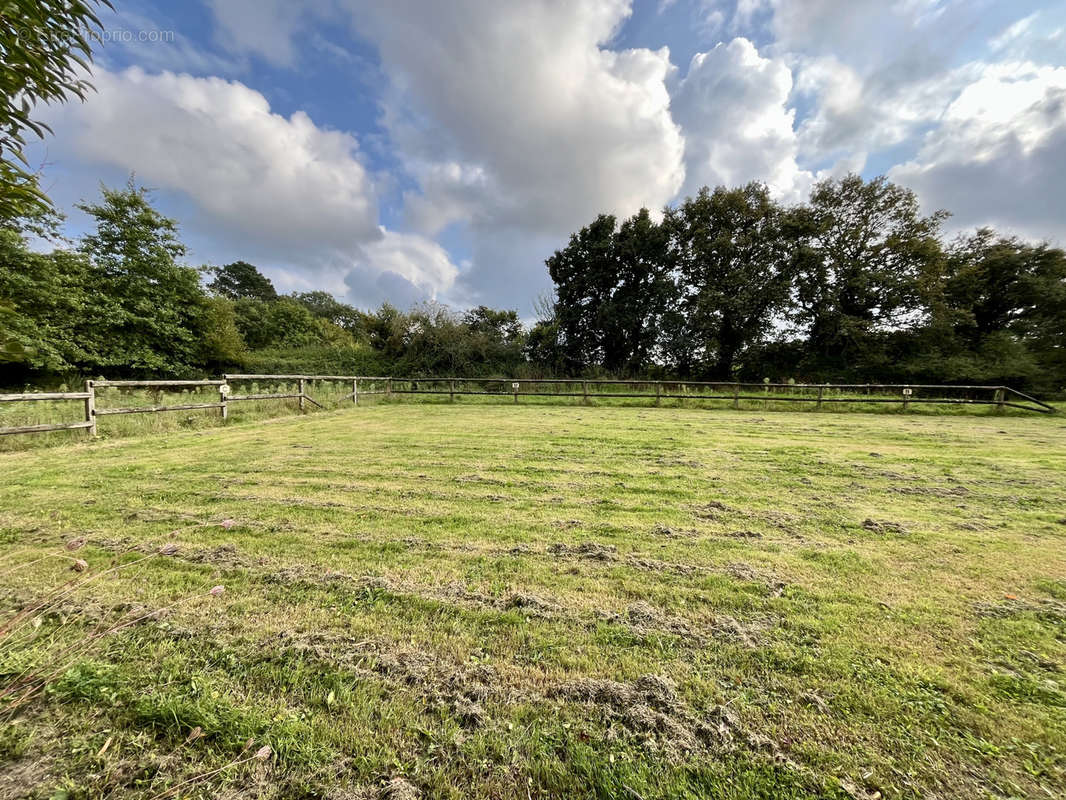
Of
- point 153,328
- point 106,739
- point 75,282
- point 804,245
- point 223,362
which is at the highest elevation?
point 804,245

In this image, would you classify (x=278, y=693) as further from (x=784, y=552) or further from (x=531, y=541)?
(x=784, y=552)

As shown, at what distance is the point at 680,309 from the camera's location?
2047cm

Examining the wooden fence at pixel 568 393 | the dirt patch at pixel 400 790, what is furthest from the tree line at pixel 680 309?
the dirt patch at pixel 400 790

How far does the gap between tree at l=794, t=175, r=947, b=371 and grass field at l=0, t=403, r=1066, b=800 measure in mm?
18269

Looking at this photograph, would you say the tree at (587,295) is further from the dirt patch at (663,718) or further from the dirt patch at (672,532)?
the dirt patch at (663,718)

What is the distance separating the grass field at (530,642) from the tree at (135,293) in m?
18.1

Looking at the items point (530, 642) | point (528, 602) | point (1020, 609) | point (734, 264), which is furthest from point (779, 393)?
point (530, 642)

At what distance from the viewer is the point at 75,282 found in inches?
631

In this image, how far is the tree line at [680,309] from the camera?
640 inches

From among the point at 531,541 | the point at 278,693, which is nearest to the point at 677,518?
the point at 531,541

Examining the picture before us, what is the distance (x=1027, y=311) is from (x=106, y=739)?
96.7 ft

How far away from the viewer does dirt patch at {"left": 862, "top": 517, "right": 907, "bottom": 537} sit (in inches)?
120

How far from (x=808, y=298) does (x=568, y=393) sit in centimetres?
1431

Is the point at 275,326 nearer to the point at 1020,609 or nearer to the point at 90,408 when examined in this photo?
the point at 90,408
